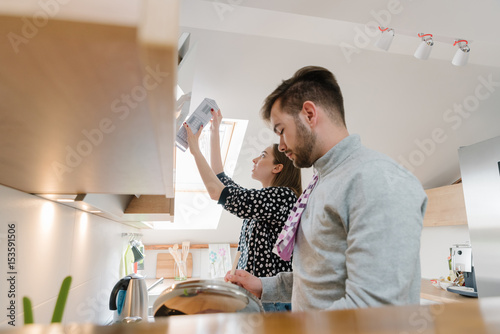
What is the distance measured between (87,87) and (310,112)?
0.73 metres

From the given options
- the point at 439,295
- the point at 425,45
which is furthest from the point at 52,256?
the point at 439,295

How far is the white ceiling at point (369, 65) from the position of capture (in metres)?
1.43

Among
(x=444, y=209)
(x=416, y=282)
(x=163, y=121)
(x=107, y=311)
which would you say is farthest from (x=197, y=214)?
(x=163, y=121)

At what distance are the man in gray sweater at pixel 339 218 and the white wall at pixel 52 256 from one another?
59 centimetres

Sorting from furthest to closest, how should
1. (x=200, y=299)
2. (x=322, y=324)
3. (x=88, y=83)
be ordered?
(x=200, y=299)
(x=88, y=83)
(x=322, y=324)

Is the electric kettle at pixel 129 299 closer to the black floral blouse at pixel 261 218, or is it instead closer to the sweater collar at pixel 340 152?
the black floral blouse at pixel 261 218

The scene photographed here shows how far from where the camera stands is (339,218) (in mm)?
734

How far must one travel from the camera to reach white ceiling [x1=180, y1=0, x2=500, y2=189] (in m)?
1.43

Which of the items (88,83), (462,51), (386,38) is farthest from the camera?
(462,51)

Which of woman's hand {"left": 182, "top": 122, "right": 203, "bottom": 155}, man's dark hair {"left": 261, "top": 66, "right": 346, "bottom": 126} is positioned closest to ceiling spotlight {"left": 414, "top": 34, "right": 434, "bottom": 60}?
man's dark hair {"left": 261, "top": 66, "right": 346, "bottom": 126}

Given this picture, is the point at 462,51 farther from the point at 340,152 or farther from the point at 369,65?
the point at 340,152

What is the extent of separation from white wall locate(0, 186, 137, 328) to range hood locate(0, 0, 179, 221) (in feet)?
1.09

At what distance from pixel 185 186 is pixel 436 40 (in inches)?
98.3

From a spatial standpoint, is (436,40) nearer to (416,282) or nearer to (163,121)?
(416,282)
